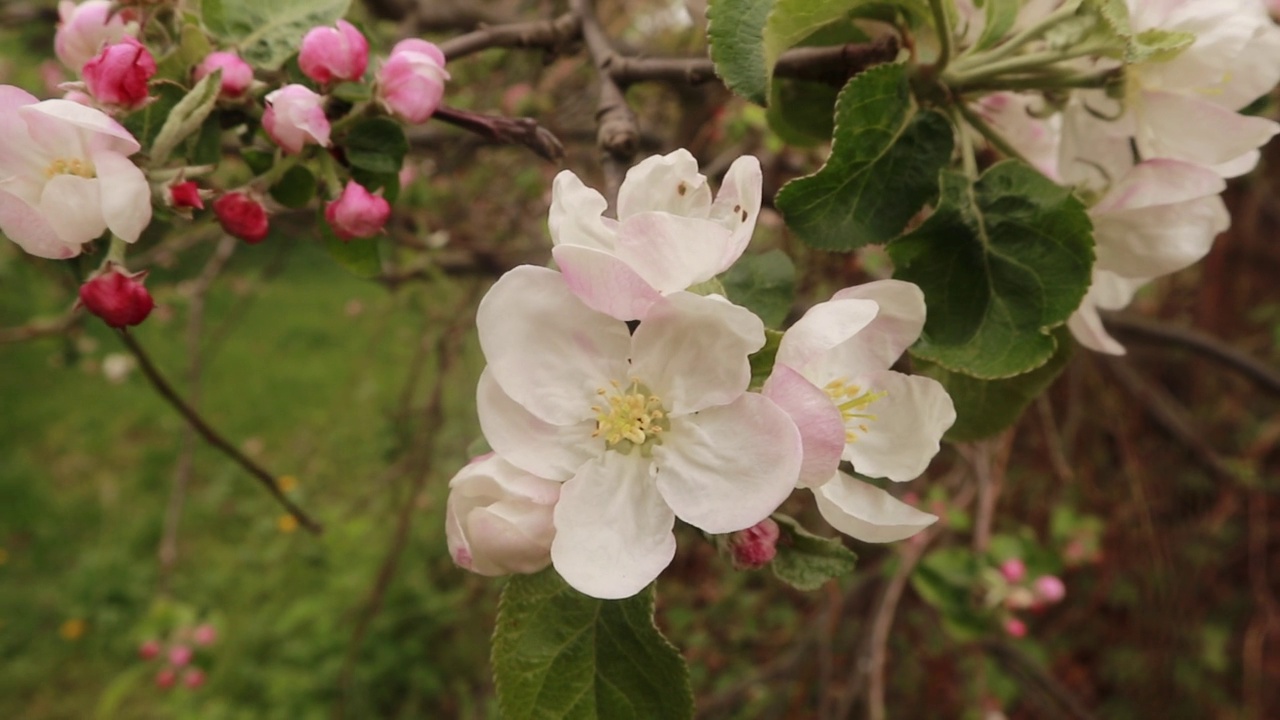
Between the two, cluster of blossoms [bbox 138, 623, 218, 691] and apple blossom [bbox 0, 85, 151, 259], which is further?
cluster of blossoms [bbox 138, 623, 218, 691]

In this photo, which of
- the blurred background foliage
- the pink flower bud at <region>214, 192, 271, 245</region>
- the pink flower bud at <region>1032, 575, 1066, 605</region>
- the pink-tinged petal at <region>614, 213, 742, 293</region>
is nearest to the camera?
the pink-tinged petal at <region>614, 213, 742, 293</region>

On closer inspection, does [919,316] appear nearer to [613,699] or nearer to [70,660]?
[613,699]

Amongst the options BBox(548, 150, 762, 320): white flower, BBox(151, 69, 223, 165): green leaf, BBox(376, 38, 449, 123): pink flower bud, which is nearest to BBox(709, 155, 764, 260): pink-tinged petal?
BBox(548, 150, 762, 320): white flower

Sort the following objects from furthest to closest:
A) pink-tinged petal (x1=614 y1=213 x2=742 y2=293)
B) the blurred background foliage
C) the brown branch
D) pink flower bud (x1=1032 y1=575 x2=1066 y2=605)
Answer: the blurred background foliage
pink flower bud (x1=1032 y1=575 x2=1066 y2=605)
the brown branch
pink-tinged petal (x1=614 y1=213 x2=742 y2=293)

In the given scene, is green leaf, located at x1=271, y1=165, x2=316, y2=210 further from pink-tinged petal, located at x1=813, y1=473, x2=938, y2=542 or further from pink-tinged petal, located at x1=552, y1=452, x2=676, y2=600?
pink-tinged petal, located at x1=813, y1=473, x2=938, y2=542

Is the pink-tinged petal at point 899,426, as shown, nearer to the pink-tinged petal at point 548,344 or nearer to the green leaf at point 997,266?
the green leaf at point 997,266

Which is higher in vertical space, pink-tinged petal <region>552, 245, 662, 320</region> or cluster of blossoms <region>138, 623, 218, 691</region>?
pink-tinged petal <region>552, 245, 662, 320</region>

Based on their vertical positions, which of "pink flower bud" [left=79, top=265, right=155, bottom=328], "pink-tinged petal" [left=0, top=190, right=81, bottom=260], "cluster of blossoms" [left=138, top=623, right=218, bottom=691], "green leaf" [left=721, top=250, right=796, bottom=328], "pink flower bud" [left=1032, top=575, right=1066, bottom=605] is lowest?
"cluster of blossoms" [left=138, top=623, right=218, bottom=691]
